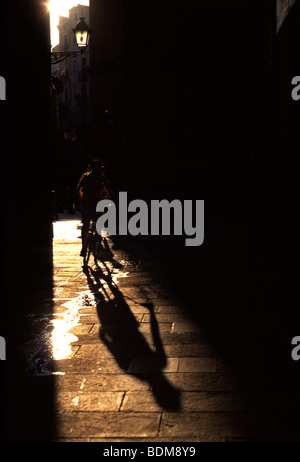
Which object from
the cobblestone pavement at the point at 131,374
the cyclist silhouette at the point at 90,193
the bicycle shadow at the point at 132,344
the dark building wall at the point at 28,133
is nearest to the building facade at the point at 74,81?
the dark building wall at the point at 28,133

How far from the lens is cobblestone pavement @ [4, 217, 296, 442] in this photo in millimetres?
3674

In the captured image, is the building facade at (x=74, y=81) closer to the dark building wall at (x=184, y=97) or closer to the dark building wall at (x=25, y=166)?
the dark building wall at (x=184, y=97)

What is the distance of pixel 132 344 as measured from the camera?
5688 millimetres

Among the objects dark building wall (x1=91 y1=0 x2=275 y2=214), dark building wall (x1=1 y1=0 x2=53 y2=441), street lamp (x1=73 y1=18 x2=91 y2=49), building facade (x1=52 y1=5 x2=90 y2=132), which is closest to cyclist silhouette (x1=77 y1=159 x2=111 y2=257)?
dark building wall (x1=1 y1=0 x2=53 y2=441)

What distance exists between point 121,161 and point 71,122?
37.3 meters

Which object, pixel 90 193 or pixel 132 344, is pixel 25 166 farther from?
pixel 132 344

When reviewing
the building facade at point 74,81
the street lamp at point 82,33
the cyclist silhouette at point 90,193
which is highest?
the building facade at point 74,81

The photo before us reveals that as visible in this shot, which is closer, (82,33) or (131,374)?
(131,374)

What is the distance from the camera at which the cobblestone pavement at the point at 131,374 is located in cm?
367

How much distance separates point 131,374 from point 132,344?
3.13ft

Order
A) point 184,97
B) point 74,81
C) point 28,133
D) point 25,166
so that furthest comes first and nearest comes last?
point 74,81, point 184,97, point 28,133, point 25,166

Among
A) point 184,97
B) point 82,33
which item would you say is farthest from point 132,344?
point 184,97

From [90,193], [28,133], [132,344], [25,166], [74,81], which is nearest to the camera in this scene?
[132,344]

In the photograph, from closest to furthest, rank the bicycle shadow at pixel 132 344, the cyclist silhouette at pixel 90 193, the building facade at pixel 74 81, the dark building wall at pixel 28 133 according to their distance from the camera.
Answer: the bicycle shadow at pixel 132 344, the dark building wall at pixel 28 133, the cyclist silhouette at pixel 90 193, the building facade at pixel 74 81
